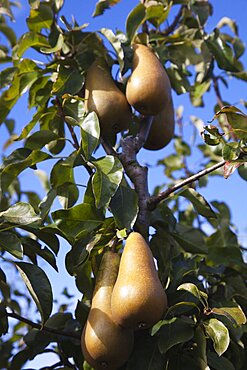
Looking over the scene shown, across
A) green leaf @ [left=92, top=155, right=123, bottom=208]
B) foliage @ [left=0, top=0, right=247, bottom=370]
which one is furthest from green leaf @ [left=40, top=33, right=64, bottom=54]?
green leaf @ [left=92, top=155, right=123, bottom=208]

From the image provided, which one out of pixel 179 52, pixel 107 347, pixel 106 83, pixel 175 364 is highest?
pixel 106 83

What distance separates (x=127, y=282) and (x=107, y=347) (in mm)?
115

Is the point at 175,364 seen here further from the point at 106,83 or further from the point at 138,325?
the point at 106,83

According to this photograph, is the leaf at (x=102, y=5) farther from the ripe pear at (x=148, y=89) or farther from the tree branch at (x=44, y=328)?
the tree branch at (x=44, y=328)

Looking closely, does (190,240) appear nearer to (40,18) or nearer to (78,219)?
(78,219)

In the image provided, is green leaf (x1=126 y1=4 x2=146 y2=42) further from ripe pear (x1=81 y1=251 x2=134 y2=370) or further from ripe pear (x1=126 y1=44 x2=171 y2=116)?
ripe pear (x1=81 y1=251 x2=134 y2=370)

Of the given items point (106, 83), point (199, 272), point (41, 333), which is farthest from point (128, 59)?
point (41, 333)

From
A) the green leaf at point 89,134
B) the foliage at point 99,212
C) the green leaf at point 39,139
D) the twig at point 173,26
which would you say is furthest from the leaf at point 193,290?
the twig at point 173,26

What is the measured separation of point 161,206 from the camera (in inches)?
57.6

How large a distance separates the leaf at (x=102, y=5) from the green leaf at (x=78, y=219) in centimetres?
63

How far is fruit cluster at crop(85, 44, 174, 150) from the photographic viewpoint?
1280 mm

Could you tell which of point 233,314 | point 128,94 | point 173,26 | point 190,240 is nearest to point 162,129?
point 128,94

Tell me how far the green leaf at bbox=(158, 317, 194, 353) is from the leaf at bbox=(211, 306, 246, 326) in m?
0.05

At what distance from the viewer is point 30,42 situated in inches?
57.4
